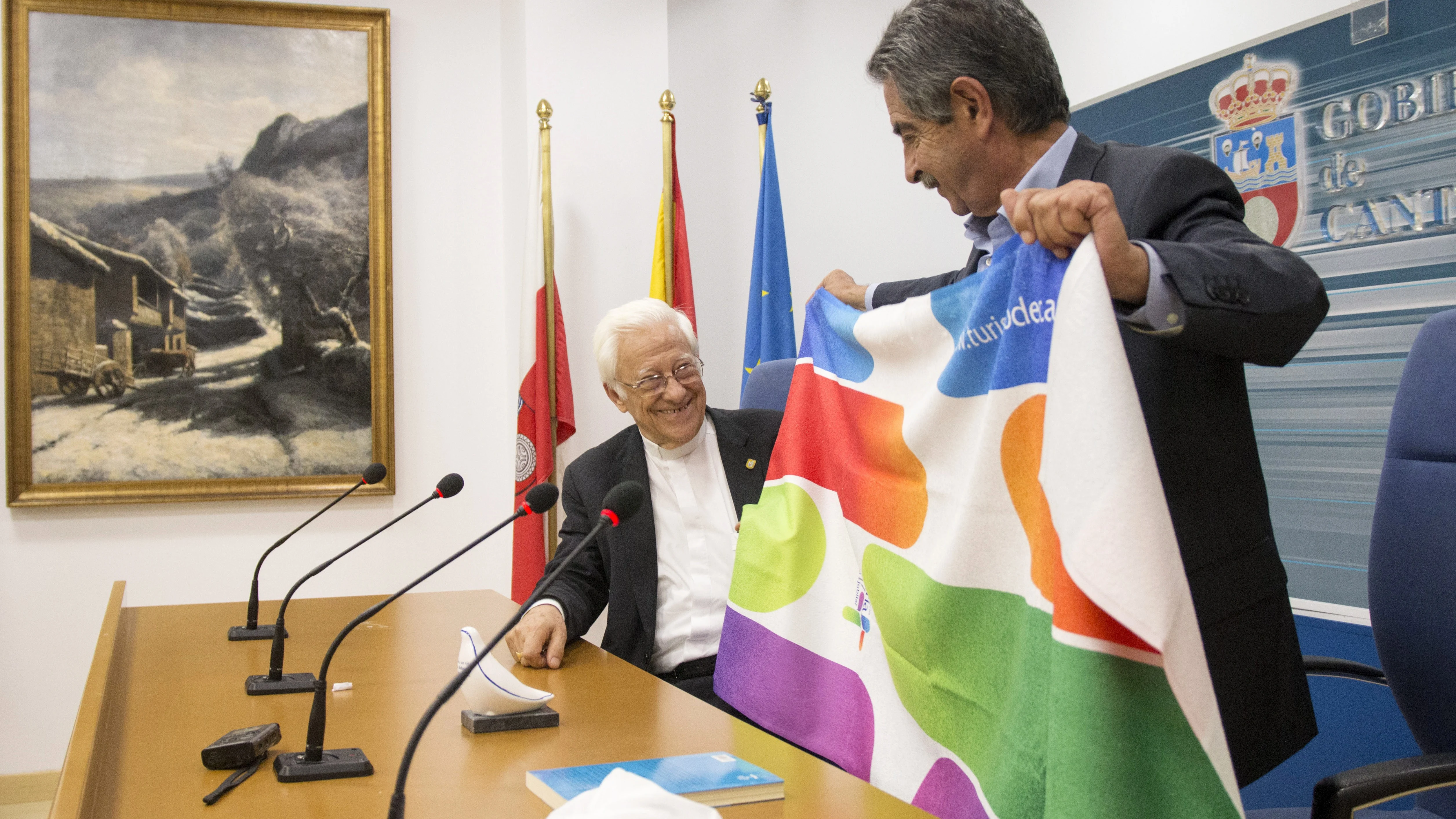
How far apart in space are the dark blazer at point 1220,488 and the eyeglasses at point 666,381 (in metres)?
1.29

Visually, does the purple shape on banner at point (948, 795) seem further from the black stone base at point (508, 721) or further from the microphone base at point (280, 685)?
the microphone base at point (280, 685)

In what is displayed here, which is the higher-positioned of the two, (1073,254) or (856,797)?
(1073,254)

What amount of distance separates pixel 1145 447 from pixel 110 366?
430cm

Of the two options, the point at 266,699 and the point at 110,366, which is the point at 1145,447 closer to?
the point at 266,699

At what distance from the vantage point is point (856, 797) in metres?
1.22

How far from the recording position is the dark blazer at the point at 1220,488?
1328 mm

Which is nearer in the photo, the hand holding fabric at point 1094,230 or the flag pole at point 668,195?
the hand holding fabric at point 1094,230

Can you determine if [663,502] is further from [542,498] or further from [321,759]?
[321,759]

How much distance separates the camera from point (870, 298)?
1.88 meters

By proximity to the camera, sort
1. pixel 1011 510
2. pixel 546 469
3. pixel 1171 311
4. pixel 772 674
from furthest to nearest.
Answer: pixel 546 469 → pixel 772 674 → pixel 1011 510 → pixel 1171 311

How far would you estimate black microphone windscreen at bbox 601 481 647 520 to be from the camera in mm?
1296

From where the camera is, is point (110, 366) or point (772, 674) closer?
point (772, 674)

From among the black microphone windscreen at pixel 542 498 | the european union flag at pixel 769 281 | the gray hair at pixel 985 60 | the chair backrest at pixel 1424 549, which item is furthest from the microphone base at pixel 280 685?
the european union flag at pixel 769 281

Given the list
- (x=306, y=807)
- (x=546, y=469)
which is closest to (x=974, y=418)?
(x=306, y=807)
